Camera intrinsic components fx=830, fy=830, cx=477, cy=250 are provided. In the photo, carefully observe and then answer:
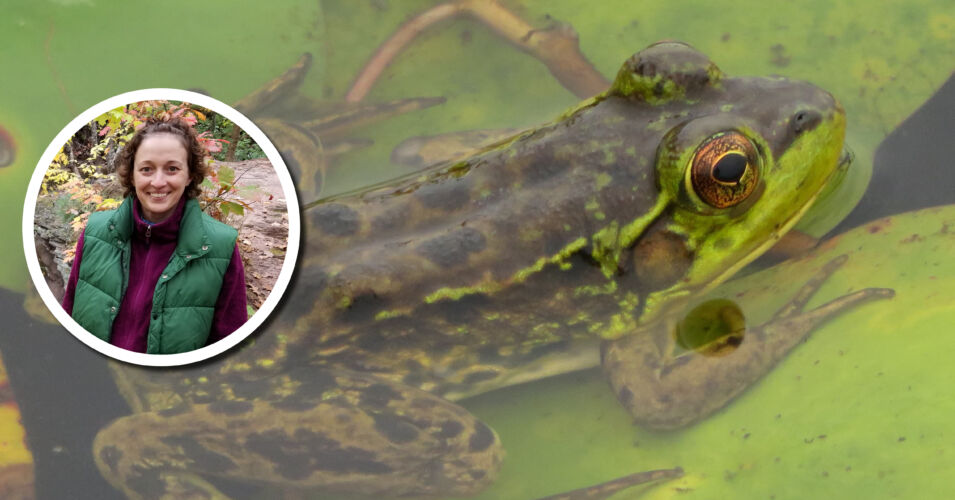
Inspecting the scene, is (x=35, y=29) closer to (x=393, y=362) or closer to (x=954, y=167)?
(x=393, y=362)

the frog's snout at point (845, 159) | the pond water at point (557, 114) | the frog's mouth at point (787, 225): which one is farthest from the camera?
the frog's snout at point (845, 159)

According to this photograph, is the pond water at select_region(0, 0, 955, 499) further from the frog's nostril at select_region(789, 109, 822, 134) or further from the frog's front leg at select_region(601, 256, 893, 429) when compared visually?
the frog's nostril at select_region(789, 109, 822, 134)

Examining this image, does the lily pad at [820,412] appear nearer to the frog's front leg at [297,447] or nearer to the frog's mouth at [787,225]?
the frog's mouth at [787,225]

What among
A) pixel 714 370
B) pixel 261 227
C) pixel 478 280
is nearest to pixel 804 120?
pixel 714 370

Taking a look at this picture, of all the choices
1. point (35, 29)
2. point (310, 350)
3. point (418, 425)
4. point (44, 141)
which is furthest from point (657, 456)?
point (35, 29)

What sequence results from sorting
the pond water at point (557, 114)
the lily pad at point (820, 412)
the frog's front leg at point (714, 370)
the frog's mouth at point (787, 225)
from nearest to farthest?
the lily pad at point (820, 412) → the pond water at point (557, 114) → the frog's front leg at point (714, 370) → the frog's mouth at point (787, 225)

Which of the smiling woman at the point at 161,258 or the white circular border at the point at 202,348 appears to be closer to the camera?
the smiling woman at the point at 161,258

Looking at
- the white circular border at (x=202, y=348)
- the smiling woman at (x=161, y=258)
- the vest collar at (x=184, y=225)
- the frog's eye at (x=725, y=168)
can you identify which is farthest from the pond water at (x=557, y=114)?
the frog's eye at (x=725, y=168)
